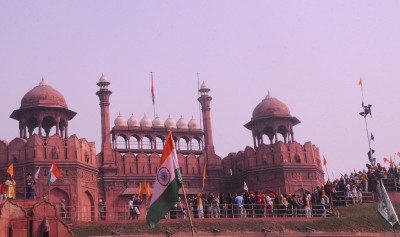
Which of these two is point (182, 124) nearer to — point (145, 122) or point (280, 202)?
point (145, 122)

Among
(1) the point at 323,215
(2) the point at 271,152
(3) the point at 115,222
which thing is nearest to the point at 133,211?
(3) the point at 115,222

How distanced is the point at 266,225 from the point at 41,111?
533 inches

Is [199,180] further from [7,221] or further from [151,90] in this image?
[7,221]

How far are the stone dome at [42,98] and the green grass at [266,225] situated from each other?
36.8 ft

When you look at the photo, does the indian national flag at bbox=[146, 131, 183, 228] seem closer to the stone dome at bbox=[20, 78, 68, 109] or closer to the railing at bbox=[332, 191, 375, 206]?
the railing at bbox=[332, 191, 375, 206]

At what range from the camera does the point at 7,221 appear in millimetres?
17641

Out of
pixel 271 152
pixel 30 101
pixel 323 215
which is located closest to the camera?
pixel 323 215

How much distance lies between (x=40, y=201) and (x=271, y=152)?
57.9 ft

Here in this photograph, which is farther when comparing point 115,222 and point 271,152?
point 271,152

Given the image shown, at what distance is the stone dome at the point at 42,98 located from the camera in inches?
1216

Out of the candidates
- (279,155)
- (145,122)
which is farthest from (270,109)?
(145,122)

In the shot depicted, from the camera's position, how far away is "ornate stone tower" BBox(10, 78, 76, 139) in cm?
3088

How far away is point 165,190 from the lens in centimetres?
1231

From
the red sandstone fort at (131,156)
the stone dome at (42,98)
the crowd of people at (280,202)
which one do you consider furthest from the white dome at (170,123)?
the crowd of people at (280,202)
